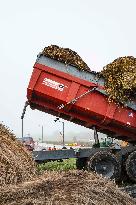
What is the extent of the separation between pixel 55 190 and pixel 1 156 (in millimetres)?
1560

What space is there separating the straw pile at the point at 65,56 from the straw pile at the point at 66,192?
790cm

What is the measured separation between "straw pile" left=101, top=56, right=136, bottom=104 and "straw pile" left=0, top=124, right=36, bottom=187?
21.3ft

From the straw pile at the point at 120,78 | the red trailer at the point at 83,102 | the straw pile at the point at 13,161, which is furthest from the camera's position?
the red trailer at the point at 83,102

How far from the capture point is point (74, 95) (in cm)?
1322

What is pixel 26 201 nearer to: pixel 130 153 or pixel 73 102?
pixel 73 102

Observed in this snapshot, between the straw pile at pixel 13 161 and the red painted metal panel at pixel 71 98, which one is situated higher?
the red painted metal panel at pixel 71 98

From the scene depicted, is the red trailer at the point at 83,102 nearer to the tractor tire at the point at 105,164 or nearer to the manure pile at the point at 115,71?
the tractor tire at the point at 105,164

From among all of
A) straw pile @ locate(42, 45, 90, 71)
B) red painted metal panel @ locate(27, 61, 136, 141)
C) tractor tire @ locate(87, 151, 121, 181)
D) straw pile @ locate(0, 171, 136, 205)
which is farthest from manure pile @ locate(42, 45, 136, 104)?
straw pile @ locate(0, 171, 136, 205)

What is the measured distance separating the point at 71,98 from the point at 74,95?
0.12 meters

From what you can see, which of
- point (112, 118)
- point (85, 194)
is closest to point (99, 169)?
point (112, 118)

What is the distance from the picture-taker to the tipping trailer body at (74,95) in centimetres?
1309

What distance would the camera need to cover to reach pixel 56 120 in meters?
14.5

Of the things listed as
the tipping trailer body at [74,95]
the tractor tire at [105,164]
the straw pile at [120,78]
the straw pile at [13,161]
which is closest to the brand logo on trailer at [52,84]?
the tipping trailer body at [74,95]

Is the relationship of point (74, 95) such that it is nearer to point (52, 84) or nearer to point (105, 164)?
point (52, 84)
